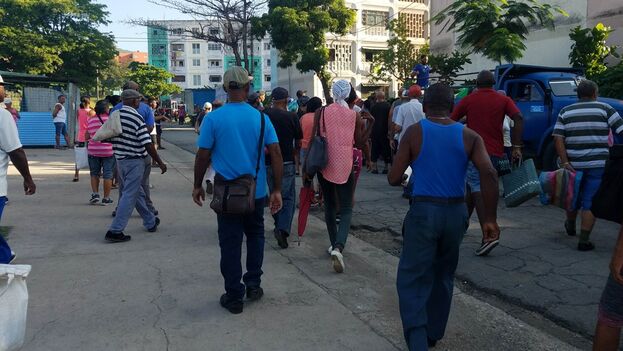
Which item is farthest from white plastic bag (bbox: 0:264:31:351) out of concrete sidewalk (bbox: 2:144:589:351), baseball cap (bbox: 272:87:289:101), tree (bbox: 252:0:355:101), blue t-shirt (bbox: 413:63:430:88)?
tree (bbox: 252:0:355:101)

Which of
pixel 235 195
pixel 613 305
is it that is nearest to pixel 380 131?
pixel 235 195

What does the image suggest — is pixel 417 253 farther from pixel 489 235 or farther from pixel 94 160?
pixel 94 160

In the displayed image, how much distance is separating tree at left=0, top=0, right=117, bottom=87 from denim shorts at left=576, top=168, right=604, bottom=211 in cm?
3473

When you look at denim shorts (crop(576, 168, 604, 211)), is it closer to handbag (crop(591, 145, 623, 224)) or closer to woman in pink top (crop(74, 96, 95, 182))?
handbag (crop(591, 145, 623, 224))

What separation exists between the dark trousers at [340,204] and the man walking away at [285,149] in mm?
692

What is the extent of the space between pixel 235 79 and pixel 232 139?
0.48 m

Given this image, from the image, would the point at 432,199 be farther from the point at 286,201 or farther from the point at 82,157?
the point at 82,157

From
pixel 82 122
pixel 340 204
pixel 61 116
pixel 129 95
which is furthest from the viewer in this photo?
pixel 61 116

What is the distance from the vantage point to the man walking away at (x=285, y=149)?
5.97 metres

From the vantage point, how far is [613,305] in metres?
2.62

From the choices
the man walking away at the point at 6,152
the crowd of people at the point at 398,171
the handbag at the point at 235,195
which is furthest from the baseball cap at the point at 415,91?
the man walking away at the point at 6,152

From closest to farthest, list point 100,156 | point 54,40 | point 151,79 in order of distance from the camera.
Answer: point 100,156 < point 54,40 < point 151,79

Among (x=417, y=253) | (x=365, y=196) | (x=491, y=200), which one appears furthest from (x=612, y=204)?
(x=365, y=196)

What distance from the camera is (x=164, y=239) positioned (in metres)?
6.36
